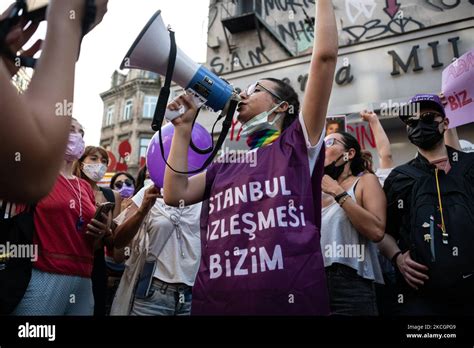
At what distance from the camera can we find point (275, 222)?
134cm

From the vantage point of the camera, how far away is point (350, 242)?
85.2 inches

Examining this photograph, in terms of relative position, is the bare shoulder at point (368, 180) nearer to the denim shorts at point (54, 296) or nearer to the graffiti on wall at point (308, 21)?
the denim shorts at point (54, 296)

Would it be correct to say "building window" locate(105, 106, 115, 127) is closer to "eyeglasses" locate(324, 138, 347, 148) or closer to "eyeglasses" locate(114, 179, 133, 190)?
"eyeglasses" locate(114, 179, 133, 190)

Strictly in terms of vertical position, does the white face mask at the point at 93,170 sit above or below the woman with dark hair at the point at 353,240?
above

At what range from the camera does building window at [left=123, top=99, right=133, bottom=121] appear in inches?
904

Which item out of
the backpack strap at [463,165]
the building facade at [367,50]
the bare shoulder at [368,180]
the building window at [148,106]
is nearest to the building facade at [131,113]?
the building window at [148,106]

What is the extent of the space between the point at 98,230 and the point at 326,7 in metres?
1.60

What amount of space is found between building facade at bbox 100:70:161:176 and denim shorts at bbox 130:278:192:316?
19.6m

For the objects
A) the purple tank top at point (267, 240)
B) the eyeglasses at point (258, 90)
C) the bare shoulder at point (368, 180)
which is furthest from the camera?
the bare shoulder at point (368, 180)

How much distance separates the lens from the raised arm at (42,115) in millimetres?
572

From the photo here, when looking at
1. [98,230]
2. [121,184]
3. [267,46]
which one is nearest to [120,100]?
[267,46]

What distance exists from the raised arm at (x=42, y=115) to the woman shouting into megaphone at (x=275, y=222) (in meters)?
0.84

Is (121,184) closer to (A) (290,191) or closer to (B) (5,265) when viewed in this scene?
(B) (5,265)

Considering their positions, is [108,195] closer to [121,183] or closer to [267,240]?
[121,183]
